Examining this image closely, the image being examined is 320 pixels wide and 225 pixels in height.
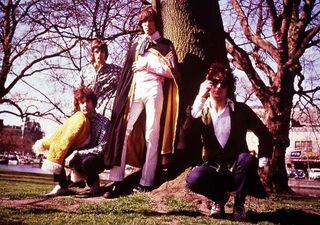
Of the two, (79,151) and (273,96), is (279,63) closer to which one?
(273,96)

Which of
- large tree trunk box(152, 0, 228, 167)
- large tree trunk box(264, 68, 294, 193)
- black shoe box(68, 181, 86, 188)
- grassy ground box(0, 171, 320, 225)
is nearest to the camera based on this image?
grassy ground box(0, 171, 320, 225)

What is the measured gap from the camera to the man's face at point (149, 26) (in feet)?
16.4

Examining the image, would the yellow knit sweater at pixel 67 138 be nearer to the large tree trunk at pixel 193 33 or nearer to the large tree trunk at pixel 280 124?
the large tree trunk at pixel 193 33

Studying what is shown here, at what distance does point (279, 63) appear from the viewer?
10.9 m

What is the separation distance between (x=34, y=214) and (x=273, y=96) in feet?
29.9

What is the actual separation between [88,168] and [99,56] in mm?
1715

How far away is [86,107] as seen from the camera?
4941 mm

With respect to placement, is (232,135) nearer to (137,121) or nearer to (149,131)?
(149,131)

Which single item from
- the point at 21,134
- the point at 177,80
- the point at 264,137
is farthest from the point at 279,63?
the point at 21,134

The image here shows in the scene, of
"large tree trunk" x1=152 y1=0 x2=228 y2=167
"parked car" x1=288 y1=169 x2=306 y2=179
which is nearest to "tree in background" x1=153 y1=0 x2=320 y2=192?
"large tree trunk" x1=152 y1=0 x2=228 y2=167

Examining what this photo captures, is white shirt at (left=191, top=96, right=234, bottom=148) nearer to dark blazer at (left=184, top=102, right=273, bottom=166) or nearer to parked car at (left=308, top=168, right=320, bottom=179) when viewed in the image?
dark blazer at (left=184, top=102, right=273, bottom=166)

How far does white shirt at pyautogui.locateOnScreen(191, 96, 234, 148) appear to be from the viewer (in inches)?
153

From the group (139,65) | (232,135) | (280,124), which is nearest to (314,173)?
(280,124)

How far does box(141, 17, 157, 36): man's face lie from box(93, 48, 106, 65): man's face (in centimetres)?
80
